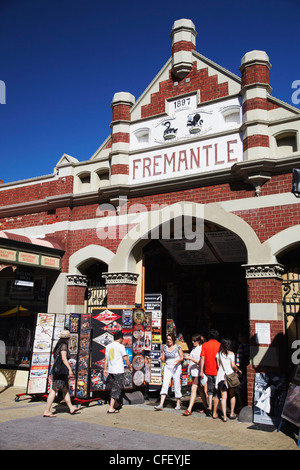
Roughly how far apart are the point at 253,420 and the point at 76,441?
352 centimetres

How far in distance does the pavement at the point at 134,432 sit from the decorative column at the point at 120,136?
6.25 m

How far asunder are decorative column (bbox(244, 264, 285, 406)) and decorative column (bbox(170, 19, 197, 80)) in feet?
19.7

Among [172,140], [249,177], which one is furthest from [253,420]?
[172,140]

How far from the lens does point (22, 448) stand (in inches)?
230

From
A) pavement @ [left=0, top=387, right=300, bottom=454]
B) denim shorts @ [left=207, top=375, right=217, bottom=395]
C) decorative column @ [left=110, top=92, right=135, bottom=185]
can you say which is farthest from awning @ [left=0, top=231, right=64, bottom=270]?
denim shorts @ [left=207, top=375, right=217, bottom=395]

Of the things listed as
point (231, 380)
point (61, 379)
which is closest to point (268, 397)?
point (231, 380)

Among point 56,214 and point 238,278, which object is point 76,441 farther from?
point 238,278

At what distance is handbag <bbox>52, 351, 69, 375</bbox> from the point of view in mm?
8148

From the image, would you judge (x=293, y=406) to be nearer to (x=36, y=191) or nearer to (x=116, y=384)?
(x=116, y=384)

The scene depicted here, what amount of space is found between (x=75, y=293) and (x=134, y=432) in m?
6.05

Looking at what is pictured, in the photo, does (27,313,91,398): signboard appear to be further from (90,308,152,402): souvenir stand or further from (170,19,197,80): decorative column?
(170,19,197,80): decorative column

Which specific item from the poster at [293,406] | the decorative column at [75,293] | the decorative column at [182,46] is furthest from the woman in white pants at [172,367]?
the decorative column at [182,46]

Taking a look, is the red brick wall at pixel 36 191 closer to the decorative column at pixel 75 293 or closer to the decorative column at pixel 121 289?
the decorative column at pixel 75 293

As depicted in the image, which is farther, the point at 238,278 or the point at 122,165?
the point at 238,278
